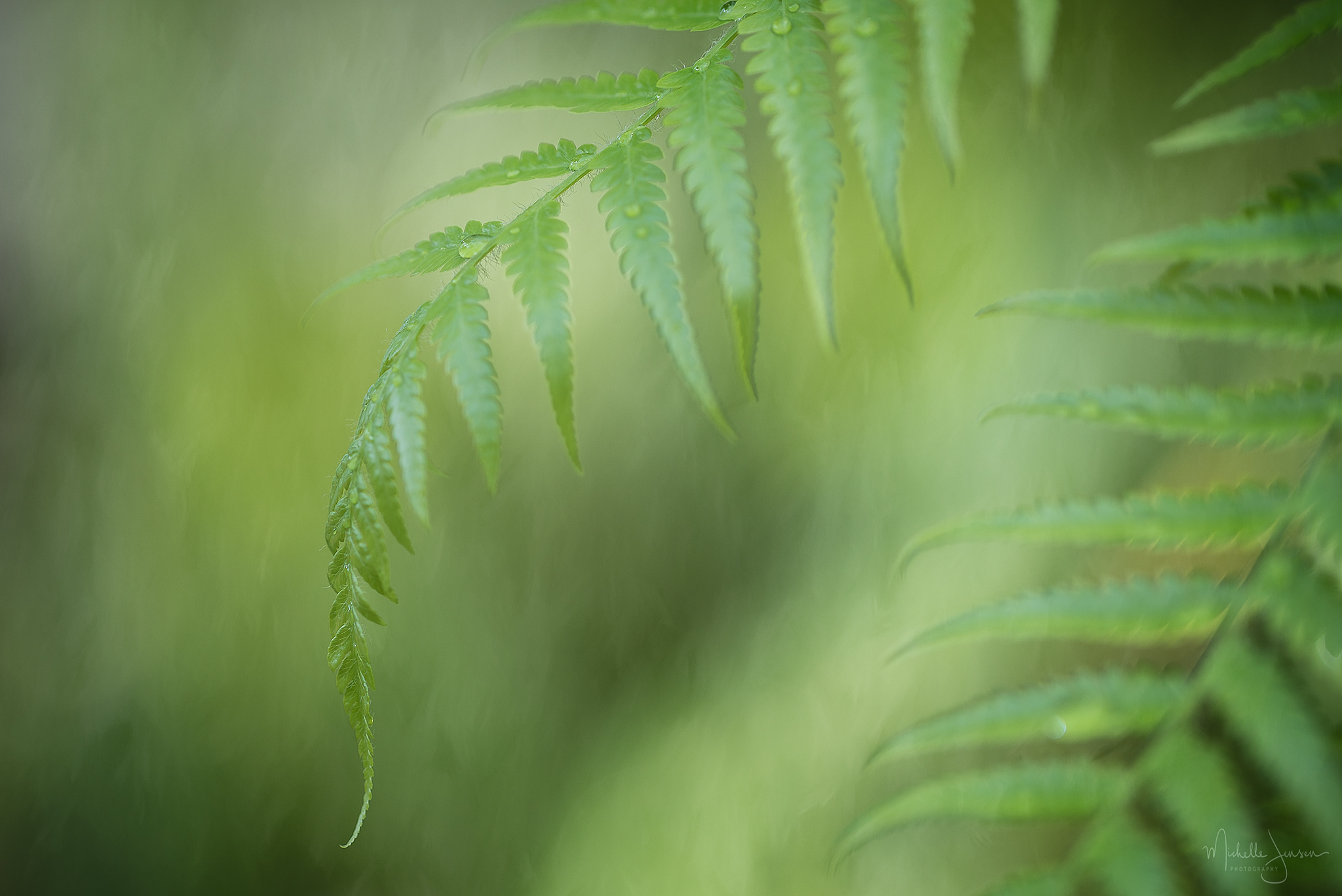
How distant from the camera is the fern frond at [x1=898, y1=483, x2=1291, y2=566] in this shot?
32cm

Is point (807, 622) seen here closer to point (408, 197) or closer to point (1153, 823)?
point (1153, 823)

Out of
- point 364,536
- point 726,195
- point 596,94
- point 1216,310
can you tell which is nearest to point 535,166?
point 596,94

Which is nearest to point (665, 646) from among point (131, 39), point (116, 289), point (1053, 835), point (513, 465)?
point (513, 465)

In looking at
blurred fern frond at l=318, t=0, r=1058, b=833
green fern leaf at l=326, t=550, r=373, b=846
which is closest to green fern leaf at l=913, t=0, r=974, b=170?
blurred fern frond at l=318, t=0, r=1058, b=833

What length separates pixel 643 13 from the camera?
1.46ft

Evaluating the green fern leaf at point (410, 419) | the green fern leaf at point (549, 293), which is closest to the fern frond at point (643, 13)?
the green fern leaf at point (549, 293)

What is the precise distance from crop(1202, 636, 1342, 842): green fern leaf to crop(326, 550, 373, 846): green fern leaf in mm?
474

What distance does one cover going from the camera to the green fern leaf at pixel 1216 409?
32 centimetres

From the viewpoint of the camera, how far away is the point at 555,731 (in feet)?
2.62

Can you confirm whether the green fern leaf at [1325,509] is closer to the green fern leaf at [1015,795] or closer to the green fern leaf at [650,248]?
the green fern leaf at [1015,795]

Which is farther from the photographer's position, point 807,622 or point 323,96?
point 323,96

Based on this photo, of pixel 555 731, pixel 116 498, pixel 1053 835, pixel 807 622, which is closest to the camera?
pixel 1053 835

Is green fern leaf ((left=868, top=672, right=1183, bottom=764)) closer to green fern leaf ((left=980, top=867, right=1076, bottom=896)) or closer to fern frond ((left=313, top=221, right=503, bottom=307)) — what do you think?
green fern leaf ((left=980, top=867, right=1076, bottom=896))

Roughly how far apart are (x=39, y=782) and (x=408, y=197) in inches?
37.9
